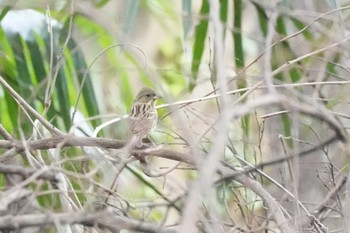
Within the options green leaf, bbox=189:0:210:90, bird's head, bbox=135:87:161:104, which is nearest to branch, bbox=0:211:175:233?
green leaf, bbox=189:0:210:90

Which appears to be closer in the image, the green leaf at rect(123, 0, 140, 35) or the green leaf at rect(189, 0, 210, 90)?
the green leaf at rect(123, 0, 140, 35)

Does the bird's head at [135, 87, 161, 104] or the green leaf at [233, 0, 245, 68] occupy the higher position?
the green leaf at [233, 0, 245, 68]

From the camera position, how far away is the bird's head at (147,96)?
3.43 meters

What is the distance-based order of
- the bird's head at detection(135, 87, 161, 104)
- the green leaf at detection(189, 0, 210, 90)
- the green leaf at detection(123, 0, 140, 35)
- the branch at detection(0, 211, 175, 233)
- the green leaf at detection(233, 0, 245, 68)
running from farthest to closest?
the bird's head at detection(135, 87, 161, 104) < the green leaf at detection(233, 0, 245, 68) < the green leaf at detection(189, 0, 210, 90) < the green leaf at detection(123, 0, 140, 35) < the branch at detection(0, 211, 175, 233)

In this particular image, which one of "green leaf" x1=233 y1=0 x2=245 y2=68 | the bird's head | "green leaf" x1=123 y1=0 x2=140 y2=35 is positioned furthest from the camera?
the bird's head

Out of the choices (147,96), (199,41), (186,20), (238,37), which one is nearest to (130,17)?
(186,20)

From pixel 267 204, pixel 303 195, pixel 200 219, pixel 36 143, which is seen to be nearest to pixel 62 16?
pixel 36 143

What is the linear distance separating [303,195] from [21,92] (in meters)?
2.29

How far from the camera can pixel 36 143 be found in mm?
2193

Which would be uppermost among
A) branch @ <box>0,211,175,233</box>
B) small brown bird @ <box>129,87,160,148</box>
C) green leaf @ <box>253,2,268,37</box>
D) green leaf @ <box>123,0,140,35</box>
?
green leaf @ <box>253,2,268,37</box>

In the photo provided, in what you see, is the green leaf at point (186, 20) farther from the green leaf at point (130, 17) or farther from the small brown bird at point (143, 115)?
the small brown bird at point (143, 115)

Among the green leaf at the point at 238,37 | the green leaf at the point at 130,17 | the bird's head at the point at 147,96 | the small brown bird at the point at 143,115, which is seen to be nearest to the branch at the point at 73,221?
the small brown bird at the point at 143,115

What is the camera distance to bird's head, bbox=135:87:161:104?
343 cm

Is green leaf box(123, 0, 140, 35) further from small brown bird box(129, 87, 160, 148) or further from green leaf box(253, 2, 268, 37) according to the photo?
green leaf box(253, 2, 268, 37)
